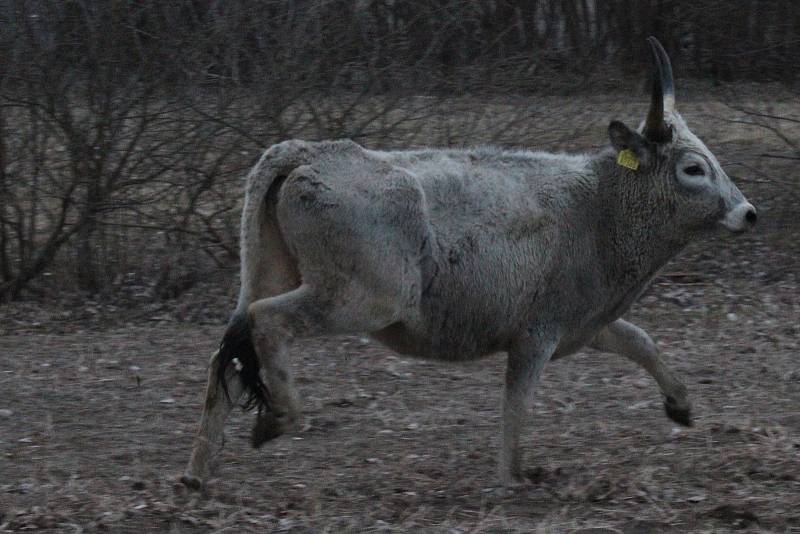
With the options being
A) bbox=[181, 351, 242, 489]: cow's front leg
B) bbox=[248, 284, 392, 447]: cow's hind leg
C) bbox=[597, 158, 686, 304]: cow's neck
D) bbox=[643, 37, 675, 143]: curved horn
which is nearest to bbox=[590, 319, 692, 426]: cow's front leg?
bbox=[597, 158, 686, 304]: cow's neck

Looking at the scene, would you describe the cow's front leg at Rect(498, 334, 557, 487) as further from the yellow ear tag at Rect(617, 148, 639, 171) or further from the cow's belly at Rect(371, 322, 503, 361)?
the yellow ear tag at Rect(617, 148, 639, 171)

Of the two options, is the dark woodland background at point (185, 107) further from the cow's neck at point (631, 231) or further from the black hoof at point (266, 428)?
the black hoof at point (266, 428)

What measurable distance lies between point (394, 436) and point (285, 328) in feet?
5.23

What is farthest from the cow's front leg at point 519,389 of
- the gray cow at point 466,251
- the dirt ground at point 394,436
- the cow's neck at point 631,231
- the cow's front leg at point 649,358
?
the cow's front leg at point 649,358

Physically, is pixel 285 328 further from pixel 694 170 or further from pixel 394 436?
pixel 694 170

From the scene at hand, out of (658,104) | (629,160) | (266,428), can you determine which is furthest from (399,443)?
(658,104)

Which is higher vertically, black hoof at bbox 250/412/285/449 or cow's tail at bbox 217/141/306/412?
cow's tail at bbox 217/141/306/412

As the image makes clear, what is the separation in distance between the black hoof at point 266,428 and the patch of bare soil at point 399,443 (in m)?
0.29

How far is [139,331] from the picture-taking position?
424 inches

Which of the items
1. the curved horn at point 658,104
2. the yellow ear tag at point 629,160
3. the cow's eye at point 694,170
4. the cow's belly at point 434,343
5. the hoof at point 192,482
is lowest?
the hoof at point 192,482

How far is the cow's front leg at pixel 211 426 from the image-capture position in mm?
6547

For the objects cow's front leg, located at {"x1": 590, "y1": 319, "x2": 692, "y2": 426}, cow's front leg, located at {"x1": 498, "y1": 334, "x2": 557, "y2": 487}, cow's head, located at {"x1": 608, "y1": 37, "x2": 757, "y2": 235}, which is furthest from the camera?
cow's front leg, located at {"x1": 590, "y1": 319, "x2": 692, "y2": 426}

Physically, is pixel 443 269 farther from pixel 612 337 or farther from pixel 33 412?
pixel 33 412

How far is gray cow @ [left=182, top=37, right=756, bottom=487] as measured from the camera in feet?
21.2
